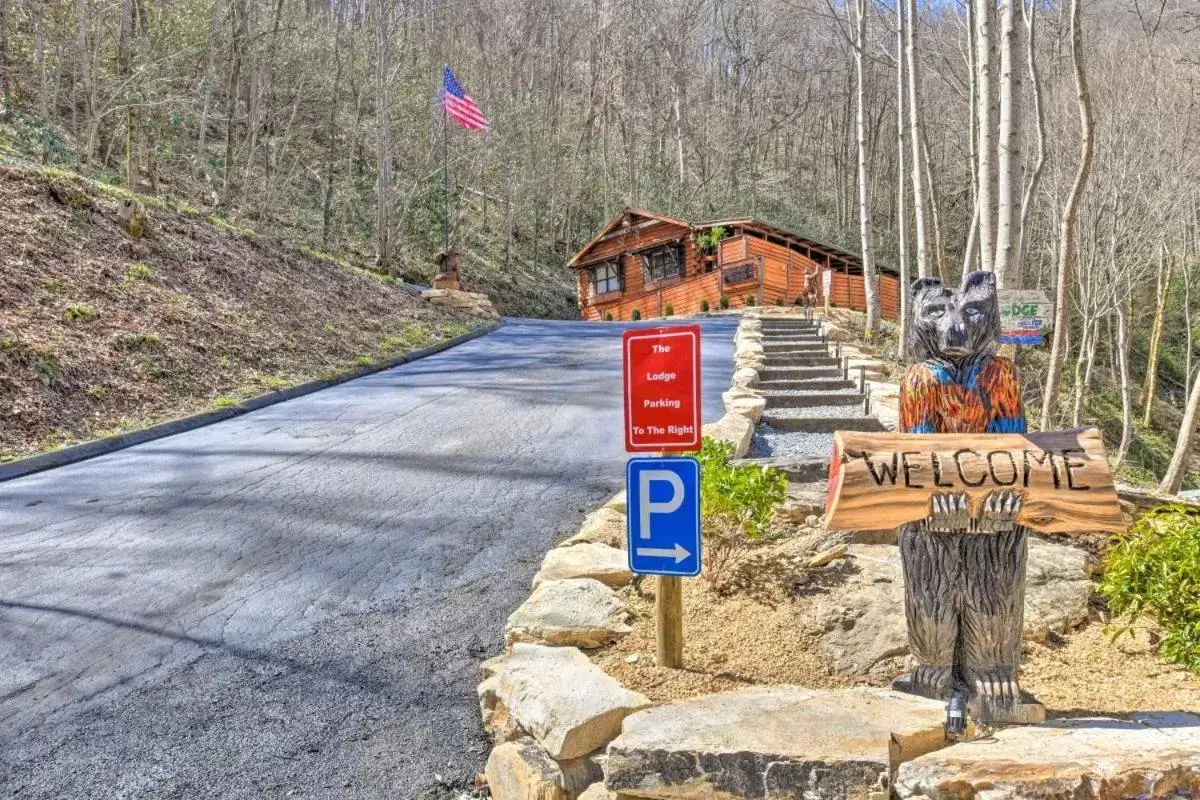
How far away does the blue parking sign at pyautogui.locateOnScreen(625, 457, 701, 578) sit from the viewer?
9.46ft

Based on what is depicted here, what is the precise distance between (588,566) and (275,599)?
5.48 feet

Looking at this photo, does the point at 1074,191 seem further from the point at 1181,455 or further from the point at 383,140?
the point at 383,140

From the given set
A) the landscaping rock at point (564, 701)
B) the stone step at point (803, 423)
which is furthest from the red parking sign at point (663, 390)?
the stone step at point (803, 423)

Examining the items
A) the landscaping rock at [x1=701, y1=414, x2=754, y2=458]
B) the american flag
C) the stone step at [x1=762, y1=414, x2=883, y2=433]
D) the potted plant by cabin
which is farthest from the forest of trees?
the potted plant by cabin

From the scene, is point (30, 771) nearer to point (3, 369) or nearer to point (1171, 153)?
point (3, 369)

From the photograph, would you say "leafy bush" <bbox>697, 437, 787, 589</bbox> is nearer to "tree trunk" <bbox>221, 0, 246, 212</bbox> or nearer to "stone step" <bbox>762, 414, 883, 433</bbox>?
"stone step" <bbox>762, 414, 883, 433</bbox>

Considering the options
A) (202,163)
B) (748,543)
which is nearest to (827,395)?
(748,543)

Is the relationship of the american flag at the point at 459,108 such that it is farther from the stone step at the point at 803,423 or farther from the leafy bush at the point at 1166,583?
the leafy bush at the point at 1166,583

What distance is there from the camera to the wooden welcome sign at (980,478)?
8.25 ft

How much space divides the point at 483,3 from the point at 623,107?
9651mm

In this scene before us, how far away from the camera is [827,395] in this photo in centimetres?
912

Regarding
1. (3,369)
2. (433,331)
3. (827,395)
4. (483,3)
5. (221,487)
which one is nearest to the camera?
(221,487)

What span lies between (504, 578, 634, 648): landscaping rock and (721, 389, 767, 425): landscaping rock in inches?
158

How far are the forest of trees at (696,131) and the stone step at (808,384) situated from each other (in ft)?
7.43
